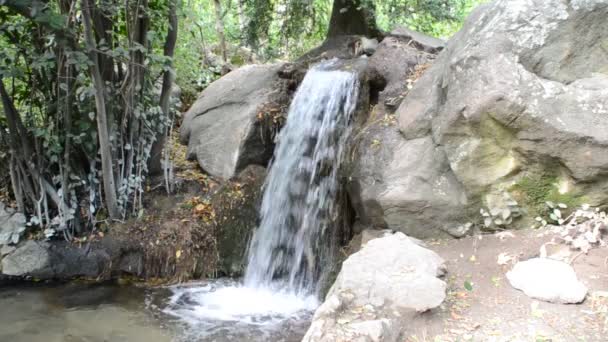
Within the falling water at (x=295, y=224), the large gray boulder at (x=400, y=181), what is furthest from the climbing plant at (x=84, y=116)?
the large gray boulder at (x=400, y=181)

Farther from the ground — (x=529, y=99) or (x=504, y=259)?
(x=529, y=99)

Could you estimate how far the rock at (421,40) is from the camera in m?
6.28

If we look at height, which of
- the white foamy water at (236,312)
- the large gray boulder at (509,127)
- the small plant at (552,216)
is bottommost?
the white foamy water at (236,312)

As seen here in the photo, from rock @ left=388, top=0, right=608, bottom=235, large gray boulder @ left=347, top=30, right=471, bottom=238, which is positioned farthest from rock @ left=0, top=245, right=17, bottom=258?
rock @ left=388, top=0, right=608, bottom=235

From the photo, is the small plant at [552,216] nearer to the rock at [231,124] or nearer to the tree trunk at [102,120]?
the rock at [231,124]

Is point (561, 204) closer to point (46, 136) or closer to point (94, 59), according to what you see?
point (94, 59)

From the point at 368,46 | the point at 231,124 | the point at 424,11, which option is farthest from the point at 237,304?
the point at 424,11

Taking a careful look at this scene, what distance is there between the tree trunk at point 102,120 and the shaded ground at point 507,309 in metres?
3.53

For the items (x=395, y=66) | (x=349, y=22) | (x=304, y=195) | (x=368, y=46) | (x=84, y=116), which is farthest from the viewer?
(x=349, y=22)

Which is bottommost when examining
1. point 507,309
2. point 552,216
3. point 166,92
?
point 507,309

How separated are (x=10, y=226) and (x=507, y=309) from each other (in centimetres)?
523

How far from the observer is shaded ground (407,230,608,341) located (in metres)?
2.79

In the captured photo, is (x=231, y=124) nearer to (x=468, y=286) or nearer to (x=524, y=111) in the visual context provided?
(x=524, y=111)

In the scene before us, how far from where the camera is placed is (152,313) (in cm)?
475
